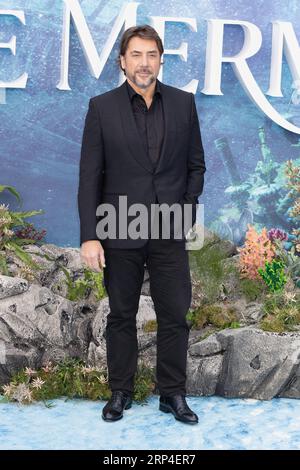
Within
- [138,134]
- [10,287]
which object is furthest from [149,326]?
[138,134]

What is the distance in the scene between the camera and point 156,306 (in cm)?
492

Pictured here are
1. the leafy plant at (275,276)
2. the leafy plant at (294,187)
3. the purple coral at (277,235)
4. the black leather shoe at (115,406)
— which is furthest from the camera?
the purple coral at (277,235)

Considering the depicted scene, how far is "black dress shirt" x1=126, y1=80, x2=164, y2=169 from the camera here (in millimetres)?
4715

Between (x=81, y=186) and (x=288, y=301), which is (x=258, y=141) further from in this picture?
(x=81, y=186)

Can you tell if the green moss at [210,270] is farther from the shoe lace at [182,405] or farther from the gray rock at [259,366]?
the shoe lace at [182,405]

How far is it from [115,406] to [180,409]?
15.6 inches

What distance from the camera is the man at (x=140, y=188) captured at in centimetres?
466

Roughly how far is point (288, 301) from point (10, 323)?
197cm

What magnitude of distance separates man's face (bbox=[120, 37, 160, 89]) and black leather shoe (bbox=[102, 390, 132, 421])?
1.87 m

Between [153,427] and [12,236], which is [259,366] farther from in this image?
[12,236]

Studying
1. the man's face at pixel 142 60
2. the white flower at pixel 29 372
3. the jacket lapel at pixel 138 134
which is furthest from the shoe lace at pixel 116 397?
the man's face at pixel 142 60

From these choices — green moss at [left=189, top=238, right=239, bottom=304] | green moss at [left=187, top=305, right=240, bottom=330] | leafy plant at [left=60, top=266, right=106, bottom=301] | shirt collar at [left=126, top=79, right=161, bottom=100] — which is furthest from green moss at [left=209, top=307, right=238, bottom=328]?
shirt collar at [left=126, top=79, right=161, bottom=100]

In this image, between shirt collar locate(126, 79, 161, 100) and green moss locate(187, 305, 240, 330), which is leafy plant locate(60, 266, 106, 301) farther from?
shirt collar locate(126, 79, 161, 100)

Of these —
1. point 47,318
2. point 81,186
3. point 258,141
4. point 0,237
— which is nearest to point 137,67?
point 81,186
